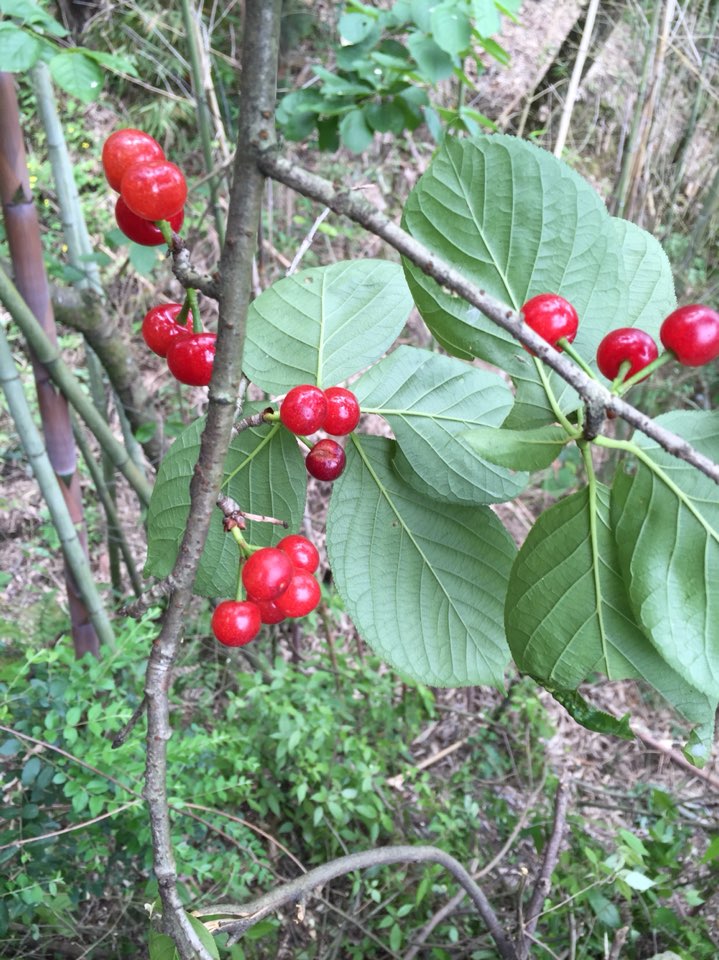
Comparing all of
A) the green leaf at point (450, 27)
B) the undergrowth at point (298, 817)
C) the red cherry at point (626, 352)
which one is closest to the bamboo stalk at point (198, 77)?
the green leaf at point (450, 27)

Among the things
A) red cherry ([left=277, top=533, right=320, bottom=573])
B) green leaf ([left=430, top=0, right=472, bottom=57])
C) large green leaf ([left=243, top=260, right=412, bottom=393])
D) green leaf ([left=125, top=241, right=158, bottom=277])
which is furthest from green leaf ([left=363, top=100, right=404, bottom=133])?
red cherry ([left=277, top=533, right=320, bottom=573])

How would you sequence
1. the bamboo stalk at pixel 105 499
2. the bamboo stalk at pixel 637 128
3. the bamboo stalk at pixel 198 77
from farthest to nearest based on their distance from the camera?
the bamboo stalk at pixel 637 128 → the bamboo stalk at pixel 105 499 → the bamboo stalk at pixel 198 77

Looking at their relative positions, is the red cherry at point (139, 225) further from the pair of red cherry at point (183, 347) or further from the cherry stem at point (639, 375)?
the cherry stem at point (639, 375)

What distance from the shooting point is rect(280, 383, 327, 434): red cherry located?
52 centimetres

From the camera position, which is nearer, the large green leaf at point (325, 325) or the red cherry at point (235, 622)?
the red cherry at point (235, 622)

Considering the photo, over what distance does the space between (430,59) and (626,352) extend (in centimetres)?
141

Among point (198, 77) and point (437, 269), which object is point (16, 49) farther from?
point (437, 269)

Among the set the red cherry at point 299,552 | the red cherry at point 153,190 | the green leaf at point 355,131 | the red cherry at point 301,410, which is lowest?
the red cherry at point 299,552

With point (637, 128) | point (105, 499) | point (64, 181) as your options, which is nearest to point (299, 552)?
point (64, 181)

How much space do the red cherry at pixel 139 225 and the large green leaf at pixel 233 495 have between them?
16cm

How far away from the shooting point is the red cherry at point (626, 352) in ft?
1.43

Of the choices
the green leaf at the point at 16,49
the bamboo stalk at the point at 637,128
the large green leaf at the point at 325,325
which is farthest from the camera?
the bamboo stalk at the point at 637,128

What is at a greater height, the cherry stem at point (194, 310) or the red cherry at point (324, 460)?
the cherry stem at point (194, 310)

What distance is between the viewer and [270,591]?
50 cm
